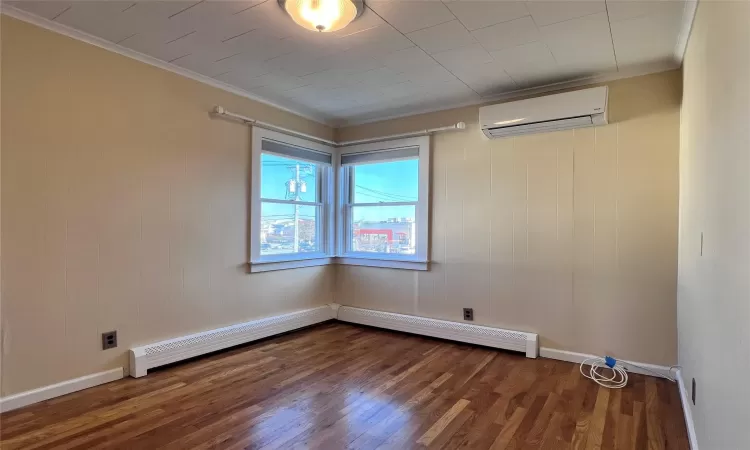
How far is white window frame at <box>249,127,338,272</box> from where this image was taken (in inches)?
146

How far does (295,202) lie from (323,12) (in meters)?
2.38

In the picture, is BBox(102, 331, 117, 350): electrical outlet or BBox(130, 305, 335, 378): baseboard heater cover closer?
BBox(102, 331, 117, 350): electrical outlet

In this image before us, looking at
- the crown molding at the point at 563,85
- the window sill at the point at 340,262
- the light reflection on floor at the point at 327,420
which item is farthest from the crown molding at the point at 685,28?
the light reflection on floor at the point at 327,420

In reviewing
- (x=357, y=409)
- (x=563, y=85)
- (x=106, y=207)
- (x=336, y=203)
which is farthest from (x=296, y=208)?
(x=563, y=85)

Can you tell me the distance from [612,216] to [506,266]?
3.06 ft

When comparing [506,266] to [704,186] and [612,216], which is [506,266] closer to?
[612,216]

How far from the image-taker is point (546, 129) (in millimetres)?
3342

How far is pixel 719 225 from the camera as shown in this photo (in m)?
1.46

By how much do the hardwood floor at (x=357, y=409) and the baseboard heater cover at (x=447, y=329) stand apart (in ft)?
0.61

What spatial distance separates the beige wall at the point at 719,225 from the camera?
1.12m

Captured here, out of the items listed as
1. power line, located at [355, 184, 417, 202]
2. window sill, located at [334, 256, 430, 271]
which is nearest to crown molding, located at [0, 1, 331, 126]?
power line, located at [355, 184, 417, 202]

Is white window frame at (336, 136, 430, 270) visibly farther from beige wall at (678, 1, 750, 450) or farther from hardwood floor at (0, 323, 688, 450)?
beige wall at (678, 1, 750, 450)

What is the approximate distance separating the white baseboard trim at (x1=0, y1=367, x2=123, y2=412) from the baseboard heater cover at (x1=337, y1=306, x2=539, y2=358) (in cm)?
232

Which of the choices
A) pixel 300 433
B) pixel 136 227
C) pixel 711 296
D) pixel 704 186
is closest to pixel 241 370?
pixel 300 433
